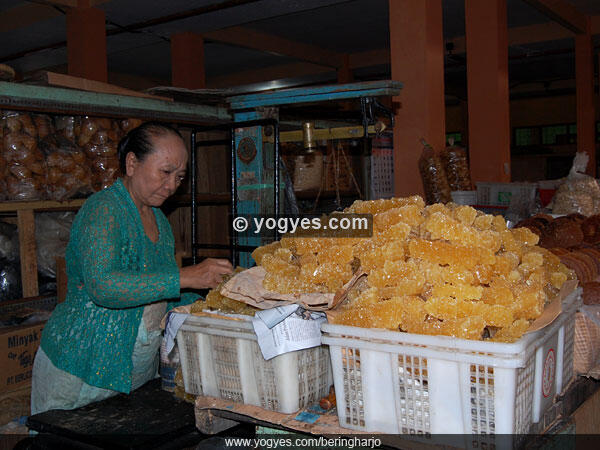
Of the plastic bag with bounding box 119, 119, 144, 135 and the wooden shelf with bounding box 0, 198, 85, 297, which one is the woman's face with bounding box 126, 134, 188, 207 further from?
the plastic bag with bounding box 119, 119, 144, 135

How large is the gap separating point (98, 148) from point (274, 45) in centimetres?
586

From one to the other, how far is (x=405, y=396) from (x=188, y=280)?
0.91m

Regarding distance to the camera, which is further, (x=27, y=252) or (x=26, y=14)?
(x=26, y=14)

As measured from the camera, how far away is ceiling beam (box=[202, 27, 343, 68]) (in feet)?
26.4

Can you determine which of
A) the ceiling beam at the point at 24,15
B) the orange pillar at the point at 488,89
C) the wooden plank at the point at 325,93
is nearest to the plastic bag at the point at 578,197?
the orange pillar at the point at 488,89

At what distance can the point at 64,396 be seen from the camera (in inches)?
80.9

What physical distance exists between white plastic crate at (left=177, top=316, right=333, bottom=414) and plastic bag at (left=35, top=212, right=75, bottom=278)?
2.26 meters

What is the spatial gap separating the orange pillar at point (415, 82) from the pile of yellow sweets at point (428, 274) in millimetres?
2761

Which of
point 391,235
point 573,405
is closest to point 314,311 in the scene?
point 391,235

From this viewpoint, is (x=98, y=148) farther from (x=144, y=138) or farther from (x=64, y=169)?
(x=144, y=138)

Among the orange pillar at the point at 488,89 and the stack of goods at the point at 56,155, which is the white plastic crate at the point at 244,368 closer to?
the stack of goods at the point at 56,155

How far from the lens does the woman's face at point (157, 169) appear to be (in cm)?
212

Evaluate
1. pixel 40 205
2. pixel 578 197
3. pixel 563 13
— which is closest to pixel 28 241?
pixel 40 205

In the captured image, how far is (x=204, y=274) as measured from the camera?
198cm
